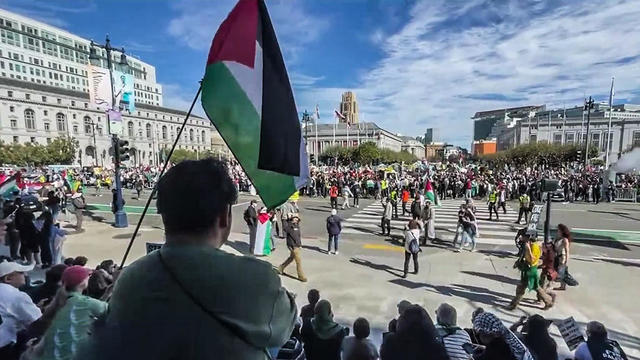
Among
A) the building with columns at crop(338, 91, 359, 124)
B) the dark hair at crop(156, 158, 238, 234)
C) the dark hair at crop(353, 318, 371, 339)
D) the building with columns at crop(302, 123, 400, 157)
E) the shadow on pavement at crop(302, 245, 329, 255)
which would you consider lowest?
the shadow on pavement at crop(302, 245, 329, 255)

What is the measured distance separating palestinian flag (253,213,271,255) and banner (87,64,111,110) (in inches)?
276

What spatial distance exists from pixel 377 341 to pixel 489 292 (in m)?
3.81

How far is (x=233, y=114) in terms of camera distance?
264cm

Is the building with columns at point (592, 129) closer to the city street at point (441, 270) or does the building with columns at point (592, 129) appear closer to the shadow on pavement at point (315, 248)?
the city street at point (441, 270)

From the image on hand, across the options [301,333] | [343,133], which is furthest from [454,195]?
[343,133]

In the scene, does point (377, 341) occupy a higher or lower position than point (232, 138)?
lower

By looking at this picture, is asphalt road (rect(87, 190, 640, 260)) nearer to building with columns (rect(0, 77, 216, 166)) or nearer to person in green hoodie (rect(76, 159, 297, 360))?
person in green hoodie (rect(76, 159, 297, 360))

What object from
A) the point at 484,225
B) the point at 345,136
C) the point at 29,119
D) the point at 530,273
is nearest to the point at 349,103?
the point at 345,136

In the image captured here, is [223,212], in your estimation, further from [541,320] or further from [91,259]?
[91,259]

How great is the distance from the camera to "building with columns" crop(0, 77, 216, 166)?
77.6 meters

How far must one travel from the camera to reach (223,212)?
1309 mm

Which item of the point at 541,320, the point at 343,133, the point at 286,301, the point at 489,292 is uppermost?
the point at 343,133

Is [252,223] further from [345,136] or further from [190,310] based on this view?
[345,136]

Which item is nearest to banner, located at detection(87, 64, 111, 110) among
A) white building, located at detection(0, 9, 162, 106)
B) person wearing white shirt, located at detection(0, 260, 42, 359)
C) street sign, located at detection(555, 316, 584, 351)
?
person wearing white shirt, located at detection(0, 260, 42, 359)
